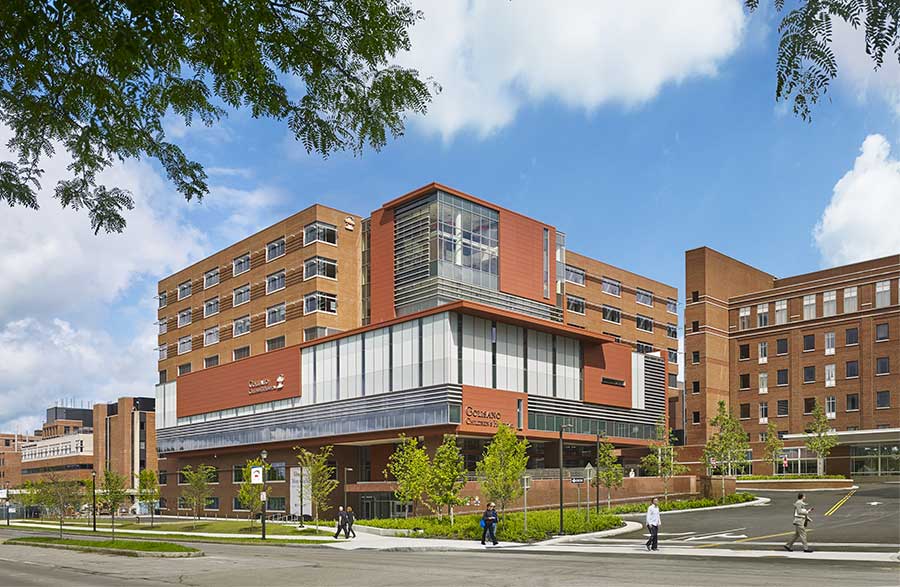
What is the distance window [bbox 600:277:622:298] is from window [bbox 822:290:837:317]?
22.9 metres

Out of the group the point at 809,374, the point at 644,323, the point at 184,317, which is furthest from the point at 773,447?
the point at 184,317

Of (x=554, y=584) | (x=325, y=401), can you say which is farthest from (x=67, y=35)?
(x=325, y=401)

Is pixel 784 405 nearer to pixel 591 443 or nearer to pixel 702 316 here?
pixel 702 316

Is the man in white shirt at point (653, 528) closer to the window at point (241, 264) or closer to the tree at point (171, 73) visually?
the tree at point (171, 73)

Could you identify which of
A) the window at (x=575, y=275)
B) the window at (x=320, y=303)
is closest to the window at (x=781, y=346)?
the window at (x=575, y=275)

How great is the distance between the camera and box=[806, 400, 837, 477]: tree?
8381 centimetres

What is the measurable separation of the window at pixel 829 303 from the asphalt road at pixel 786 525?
40638 mm

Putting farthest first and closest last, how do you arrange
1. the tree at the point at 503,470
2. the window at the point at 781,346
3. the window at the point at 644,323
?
the window at the point at 644,323, the window at the point at 781,346, the tree at the point at 503,470

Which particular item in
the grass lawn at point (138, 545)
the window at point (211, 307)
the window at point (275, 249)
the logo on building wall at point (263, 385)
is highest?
the window at point (275, 249)

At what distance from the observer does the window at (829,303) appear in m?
98.7

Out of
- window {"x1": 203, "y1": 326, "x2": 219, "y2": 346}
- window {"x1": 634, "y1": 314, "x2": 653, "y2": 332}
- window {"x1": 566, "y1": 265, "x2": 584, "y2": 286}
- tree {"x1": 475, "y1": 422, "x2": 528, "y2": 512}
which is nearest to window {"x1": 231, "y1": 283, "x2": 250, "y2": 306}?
window {"x1": 203, "y1": 326, "x2": 219, "y2": 346}

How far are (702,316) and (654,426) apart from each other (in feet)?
84.8

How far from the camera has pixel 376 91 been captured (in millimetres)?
9109

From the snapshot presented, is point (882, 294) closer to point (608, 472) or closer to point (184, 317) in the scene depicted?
point (608, 472)
